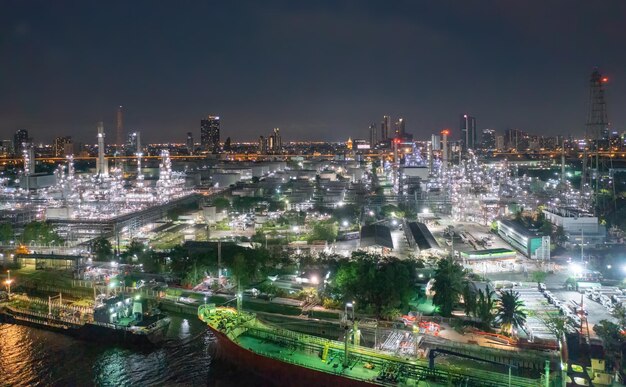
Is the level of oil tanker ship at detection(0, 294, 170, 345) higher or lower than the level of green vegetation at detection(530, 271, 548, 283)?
lower

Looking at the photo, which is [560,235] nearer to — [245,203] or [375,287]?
[375,287]

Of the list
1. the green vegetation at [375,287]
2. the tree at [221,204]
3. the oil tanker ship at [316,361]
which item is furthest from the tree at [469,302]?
the tree at [221,204]

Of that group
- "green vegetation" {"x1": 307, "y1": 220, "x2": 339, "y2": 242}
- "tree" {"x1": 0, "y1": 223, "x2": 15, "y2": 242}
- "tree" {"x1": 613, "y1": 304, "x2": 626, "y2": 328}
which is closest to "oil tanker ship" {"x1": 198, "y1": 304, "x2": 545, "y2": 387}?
"tree" {"x1": 613, "y1": 304, "x2": 626, "y2": 328}

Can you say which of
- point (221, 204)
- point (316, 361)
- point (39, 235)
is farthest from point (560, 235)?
point (39, 235)

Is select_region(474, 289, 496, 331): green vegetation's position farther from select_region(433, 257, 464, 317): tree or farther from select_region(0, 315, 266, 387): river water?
select_region(0, 315, 266, 387): river water

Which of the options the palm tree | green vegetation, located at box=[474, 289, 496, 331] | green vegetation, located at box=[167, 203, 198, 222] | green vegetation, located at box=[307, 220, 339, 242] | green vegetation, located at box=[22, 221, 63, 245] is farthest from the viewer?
green vegetation, located at box=[167, 203, 198, 222]

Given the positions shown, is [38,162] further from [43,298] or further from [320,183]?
[43,298]

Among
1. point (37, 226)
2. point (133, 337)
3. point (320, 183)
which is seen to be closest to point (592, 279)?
point (133, 337)
